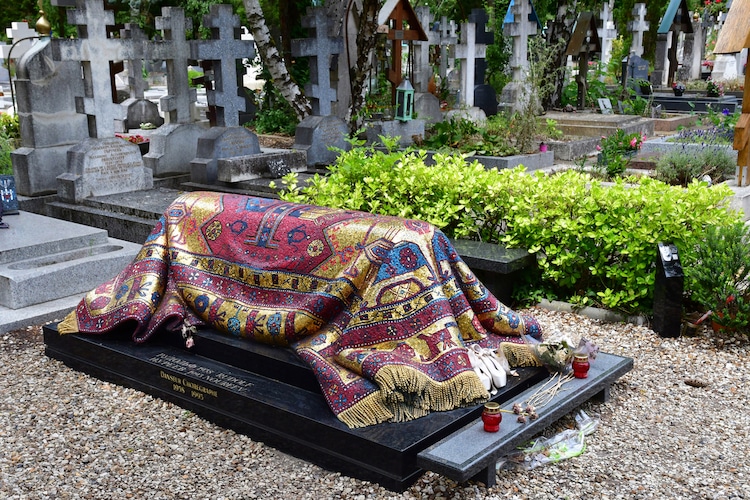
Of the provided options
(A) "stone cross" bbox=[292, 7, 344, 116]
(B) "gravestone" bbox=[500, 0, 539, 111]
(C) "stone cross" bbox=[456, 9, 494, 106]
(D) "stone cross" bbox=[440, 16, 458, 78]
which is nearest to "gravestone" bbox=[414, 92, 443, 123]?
(C) "stone cross" bbox=[456, 9, 494, 106]

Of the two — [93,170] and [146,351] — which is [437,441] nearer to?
[146,351]

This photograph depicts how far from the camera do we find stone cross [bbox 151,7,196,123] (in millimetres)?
10078

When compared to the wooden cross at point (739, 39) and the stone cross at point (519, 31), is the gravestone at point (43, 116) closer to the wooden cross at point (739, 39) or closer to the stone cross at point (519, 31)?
the wooden cross at point (739, 39)

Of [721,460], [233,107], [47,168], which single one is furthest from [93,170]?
[721,460]

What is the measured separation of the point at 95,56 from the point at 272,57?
3706mm

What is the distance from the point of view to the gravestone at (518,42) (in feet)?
45.6

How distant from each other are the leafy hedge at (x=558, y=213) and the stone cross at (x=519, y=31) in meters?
8.12

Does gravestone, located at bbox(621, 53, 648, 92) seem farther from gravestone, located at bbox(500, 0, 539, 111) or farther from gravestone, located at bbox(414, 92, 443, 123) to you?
gravestone, located at bbox(414, 92, 443, 123)

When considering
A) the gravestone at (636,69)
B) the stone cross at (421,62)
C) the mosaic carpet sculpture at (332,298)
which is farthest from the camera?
the gravestone at (636,69)

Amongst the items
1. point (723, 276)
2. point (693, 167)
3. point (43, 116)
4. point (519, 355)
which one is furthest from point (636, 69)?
point (519, 355)

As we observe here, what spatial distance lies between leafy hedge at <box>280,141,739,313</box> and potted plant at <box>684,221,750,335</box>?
19 centimetres

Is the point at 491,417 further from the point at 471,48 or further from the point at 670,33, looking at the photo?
the point at 670,33

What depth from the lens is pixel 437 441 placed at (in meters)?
3.54

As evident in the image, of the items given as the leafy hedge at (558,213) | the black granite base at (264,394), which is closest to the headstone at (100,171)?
the leafy hedge at (558,213)
